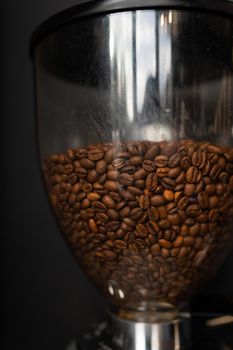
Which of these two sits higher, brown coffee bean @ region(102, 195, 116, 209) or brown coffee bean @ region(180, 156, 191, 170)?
brown coffee bean @ region(180, 156, 191, 170)

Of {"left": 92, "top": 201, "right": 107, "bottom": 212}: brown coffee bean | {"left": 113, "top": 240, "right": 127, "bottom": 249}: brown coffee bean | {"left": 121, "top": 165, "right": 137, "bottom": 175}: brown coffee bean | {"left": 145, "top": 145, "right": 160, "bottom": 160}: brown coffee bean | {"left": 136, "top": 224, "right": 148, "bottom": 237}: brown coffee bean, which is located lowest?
{"left": 113, "top": 240, "right": 127, "bottom": 249}: brown coffee bean

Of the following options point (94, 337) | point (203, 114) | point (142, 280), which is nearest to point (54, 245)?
point (94, 337)

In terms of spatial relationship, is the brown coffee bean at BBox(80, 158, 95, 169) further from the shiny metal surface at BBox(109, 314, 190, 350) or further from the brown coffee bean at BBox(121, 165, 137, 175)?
the shiny metal surface at BBox(109, 314, 190, 350)

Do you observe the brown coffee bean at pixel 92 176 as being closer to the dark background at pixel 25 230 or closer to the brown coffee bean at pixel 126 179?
the brown coffee bean at pixel 126 179

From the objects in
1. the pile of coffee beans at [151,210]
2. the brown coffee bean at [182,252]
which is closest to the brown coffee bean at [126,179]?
the pile of coffee beans at [151,210]

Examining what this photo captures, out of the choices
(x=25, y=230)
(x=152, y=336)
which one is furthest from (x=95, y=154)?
(x=25, y=230)

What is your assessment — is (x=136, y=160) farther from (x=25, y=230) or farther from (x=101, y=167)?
(x=25, y=230)

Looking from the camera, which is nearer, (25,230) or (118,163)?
(118,163)

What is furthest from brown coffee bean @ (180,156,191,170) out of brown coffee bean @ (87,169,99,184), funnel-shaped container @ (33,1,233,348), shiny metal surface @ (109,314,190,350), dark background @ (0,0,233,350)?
dark background @ (0,0,233,350)
